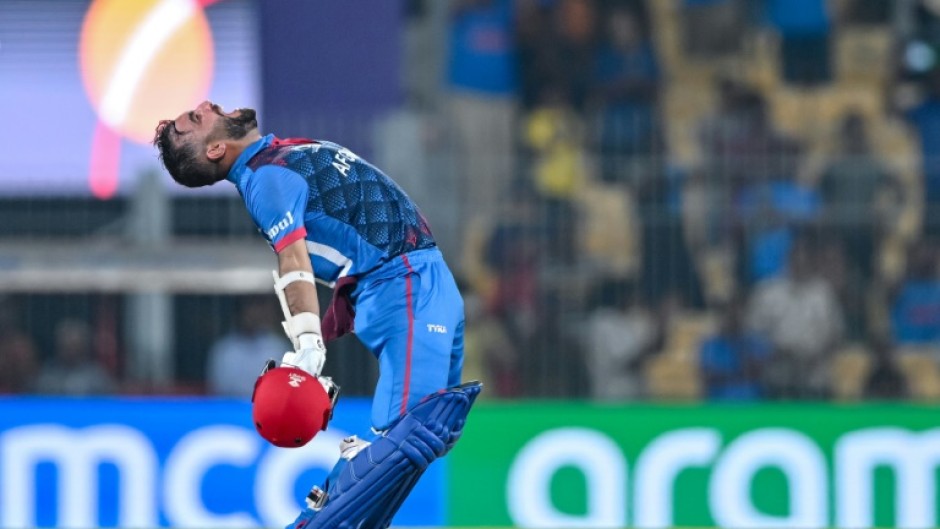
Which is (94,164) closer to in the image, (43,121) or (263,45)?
(43,121)

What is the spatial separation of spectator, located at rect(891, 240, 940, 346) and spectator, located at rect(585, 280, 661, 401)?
168 cm

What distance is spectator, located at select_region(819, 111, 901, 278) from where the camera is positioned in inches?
468

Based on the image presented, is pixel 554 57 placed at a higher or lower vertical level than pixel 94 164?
higher

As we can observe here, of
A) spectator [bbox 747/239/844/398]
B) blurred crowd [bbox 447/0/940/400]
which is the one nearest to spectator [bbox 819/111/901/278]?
blurred crowd [bbox 447/0/940/400]

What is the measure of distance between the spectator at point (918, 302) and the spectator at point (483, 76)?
2993 mm

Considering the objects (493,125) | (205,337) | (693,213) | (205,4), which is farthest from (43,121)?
(693,213)

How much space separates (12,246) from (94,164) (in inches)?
63.1

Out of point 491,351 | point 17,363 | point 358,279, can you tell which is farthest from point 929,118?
point 358,279

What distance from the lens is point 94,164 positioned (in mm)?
13414

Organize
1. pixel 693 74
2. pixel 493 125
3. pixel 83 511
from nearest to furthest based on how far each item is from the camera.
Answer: pixel 83 511 → pixel 493 125 → pixel 693 74

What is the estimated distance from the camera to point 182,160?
260 inches

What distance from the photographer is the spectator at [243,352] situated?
1190cm

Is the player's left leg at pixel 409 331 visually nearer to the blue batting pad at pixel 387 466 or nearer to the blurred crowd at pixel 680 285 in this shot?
the blue batting pad at pixel 387 466

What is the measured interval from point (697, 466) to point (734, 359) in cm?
87
